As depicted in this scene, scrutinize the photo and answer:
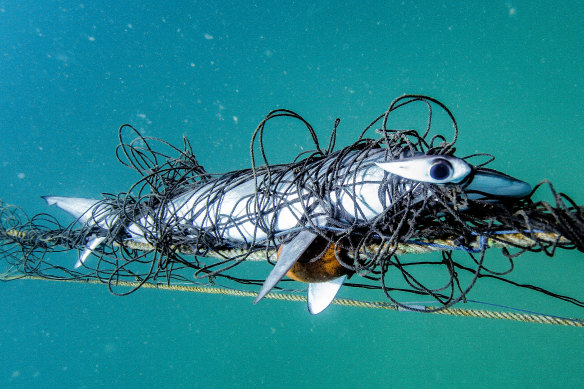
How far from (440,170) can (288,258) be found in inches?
23.8

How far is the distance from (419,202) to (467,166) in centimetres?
22

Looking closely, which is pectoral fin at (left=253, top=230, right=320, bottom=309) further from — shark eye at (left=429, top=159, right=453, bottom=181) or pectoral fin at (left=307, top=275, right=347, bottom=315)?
shark eye at (left=429, top=159, right=453, bottom=181)

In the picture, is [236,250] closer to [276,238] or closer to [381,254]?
[276,238]

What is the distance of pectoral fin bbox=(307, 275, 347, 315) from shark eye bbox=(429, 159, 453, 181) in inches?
31.6

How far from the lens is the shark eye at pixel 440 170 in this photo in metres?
0.93

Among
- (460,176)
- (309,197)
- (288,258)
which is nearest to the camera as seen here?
(460,176)

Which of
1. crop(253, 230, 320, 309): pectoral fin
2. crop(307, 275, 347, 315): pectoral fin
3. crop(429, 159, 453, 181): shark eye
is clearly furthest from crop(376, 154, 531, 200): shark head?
crop(307, 275, 347, 315): pectoral fin

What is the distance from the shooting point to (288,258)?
126cm

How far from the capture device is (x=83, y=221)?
2504 millimetres

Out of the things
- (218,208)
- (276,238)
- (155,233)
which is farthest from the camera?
(155,233)

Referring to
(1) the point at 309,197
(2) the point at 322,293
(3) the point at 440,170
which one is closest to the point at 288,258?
(1) the point at 309,197

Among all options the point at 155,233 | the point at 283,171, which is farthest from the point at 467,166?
the point at 155,233

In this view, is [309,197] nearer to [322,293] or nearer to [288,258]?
[288,258]

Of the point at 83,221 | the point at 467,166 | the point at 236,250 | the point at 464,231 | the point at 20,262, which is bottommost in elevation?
the point at 20,262
